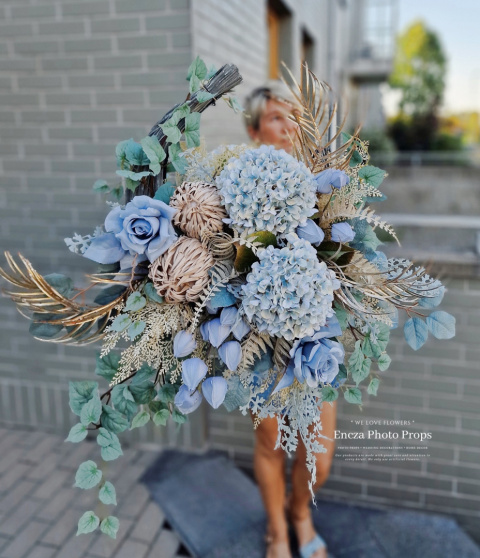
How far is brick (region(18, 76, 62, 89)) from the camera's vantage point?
2734 millimetres

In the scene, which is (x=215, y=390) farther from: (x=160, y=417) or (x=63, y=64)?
(x=63, y=64)

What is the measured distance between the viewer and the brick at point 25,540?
216 cm

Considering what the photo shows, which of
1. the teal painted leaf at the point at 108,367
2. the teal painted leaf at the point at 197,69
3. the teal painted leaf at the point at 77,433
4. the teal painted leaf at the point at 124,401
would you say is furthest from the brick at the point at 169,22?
the teal painted leaf at the point at 77,433

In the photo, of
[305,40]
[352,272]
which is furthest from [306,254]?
[305,40]

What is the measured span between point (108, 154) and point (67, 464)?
1.58 meters

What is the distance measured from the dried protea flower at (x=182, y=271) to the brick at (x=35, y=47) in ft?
6.44

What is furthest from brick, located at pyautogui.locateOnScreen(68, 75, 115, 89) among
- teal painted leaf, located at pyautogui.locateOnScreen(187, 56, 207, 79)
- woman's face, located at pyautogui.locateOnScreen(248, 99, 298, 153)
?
teal painted leaf, located at pyautogui.locateOnScreen(187, 56, 207, 79)

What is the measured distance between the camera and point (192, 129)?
4.37ft

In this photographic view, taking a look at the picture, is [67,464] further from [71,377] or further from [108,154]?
[108,154]

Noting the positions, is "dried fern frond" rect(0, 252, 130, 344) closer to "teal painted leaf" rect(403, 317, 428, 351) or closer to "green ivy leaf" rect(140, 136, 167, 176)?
"green ivy leaf" rect(140, 136, 167, 176)

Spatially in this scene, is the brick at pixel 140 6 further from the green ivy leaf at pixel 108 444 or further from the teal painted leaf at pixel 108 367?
the green ivy leaf at pixel 108 444

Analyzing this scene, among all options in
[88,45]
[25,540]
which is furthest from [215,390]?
[88,45]

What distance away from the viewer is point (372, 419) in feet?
8.41

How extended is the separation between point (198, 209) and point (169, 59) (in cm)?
158
